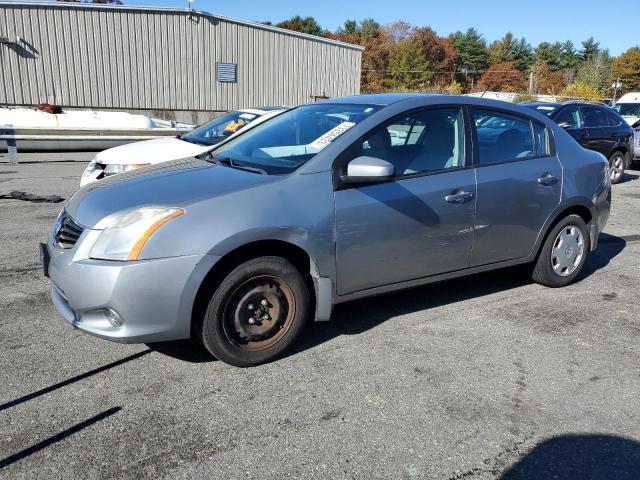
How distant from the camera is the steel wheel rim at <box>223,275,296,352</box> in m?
3.36

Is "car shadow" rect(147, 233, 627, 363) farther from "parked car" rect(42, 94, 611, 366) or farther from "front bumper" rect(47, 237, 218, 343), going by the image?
"front bumper" rect(47, 237, 218, 343)

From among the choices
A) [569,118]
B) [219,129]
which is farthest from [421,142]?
[569,118]

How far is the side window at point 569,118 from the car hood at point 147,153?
7.22 metres

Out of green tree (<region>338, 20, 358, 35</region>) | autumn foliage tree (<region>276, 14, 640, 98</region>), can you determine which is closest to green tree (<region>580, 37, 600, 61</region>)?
autumn foliage tree (<region>276, 14, 640, 98</region>)

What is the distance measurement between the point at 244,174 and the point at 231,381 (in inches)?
51.0

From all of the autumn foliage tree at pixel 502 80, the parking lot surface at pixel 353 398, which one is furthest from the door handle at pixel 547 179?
the autumn foliage tree at pixel 502 80

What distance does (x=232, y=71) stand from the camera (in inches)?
928

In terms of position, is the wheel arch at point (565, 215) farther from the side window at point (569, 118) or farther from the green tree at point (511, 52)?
the green tree at point (511, 52)

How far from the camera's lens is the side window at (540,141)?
473cm

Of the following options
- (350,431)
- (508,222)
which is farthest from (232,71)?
(350,431)

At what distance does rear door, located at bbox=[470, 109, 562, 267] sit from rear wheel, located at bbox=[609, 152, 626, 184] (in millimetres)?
8701

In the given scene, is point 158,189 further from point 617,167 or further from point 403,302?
point 617,167

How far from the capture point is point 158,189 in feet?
11.3

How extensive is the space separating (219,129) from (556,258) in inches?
222
